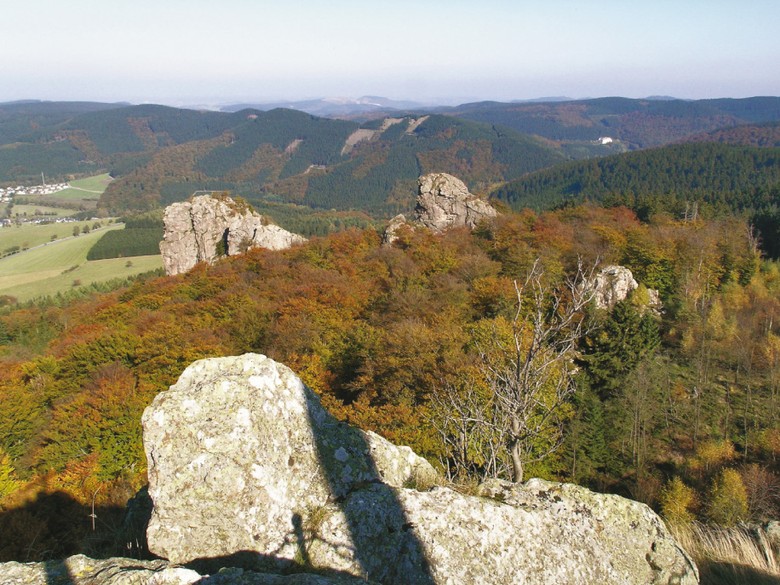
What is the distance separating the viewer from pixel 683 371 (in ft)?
136

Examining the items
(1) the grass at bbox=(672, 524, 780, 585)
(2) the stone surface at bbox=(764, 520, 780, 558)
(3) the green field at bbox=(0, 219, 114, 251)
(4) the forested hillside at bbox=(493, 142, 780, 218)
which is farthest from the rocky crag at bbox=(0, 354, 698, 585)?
(3) the green field at bbox=(0, 219, 114, 251)

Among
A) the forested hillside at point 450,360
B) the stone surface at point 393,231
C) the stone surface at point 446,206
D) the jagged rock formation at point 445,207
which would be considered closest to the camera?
the forested hillside at point 450,360

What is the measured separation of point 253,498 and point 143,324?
133 ft

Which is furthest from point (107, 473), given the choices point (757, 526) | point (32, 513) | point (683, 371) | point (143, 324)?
point (683, 371)

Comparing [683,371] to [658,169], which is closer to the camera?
[683,371]

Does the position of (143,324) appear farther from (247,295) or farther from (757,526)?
(757,526)

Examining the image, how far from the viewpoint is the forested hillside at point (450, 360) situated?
21672 millimetres

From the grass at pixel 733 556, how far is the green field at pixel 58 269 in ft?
412

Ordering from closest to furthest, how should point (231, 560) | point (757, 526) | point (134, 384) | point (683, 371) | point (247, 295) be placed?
point (231, 560) < point (757, 526) < point (134, 384) < point (683, 371) < point (247, 295)

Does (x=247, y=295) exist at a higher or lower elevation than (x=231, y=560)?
lower

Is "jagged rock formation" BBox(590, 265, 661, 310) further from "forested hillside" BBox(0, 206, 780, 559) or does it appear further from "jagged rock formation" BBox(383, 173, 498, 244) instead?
"jagged rock formation" BBox(383, 173, 498, 244)

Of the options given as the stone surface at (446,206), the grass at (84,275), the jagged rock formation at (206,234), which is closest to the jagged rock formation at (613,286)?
the stone surface at (446,206)

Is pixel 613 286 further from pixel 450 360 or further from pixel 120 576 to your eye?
pixel 120 576

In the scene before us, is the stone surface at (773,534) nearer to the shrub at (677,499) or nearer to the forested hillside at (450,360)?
the forested hillside at (450,360)
